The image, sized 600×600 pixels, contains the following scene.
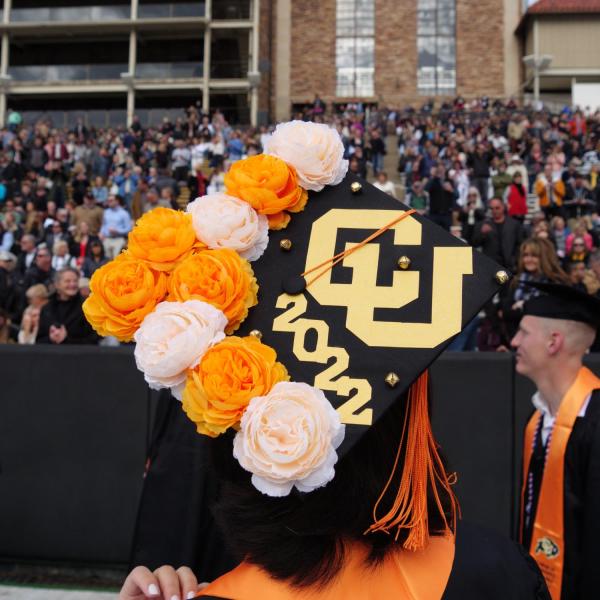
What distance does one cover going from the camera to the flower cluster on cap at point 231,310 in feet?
3.89

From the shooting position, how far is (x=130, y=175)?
1514 centimetres

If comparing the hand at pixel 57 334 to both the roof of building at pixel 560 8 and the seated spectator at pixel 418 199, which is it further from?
the roof of building at pixel 560 8

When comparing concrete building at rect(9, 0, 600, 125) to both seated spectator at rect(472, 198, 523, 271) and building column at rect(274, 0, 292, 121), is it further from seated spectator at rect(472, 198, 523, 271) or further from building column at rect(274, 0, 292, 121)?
seated spectator at rect(472, 198, 523, 271)

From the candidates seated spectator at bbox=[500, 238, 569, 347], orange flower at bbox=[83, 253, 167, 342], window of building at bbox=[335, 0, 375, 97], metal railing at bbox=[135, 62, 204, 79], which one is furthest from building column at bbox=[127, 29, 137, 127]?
orange flower at bbox=[83, 253, 167, 342]

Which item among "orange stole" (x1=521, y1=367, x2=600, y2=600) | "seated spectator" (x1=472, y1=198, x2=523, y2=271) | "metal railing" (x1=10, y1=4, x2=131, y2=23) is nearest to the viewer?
"orange stole" (x1=521, y1=367, x2=600, y2=600)

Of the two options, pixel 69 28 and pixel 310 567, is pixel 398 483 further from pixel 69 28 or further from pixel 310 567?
pixel 69 28

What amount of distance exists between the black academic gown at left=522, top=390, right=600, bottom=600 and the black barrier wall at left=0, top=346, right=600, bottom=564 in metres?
1.78

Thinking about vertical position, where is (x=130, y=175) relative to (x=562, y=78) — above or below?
below

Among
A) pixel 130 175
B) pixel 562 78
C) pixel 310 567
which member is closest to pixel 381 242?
pixel 310 567

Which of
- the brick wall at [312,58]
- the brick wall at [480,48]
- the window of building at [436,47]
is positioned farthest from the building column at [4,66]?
the brick wall at [480,48]

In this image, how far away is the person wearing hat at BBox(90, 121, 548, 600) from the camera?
124 cm

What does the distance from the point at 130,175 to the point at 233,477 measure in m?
14.6

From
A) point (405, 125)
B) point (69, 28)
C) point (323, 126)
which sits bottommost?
point (323, 126)

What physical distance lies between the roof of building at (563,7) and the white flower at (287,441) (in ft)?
120
